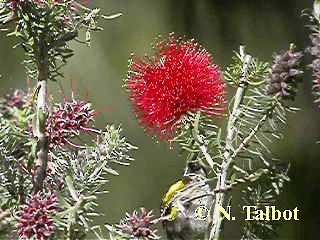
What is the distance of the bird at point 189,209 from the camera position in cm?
41

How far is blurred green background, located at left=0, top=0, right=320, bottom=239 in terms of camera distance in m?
0.72

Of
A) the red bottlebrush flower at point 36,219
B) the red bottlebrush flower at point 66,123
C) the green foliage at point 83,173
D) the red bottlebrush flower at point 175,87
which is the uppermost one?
the red bottlebrush flower at point 175,87

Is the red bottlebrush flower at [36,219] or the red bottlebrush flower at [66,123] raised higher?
the red bottlebrush flower at [66,123]

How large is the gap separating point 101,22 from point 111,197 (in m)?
0.23

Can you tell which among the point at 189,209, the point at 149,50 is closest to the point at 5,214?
the point at 189,209

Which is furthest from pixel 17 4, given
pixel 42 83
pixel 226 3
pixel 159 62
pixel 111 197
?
pixel 226 3

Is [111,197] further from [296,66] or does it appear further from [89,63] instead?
[296,66]

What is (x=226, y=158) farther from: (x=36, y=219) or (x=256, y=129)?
(x=36, y=219)

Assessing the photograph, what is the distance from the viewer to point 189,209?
16.3 inches

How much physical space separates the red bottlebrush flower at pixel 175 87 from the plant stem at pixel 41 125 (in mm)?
121

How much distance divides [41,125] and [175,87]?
0.14m

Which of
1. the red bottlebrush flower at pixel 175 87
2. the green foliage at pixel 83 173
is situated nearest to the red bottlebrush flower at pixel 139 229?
the green foliage at pixel 83 173

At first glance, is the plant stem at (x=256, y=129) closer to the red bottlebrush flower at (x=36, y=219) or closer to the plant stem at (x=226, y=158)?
the plant stem at (x=226, y=158)

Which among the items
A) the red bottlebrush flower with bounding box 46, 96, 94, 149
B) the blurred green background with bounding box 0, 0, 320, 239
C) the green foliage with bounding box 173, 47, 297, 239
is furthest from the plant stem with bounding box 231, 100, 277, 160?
the blurred green background with bounding box 0, 0, 320, 239
